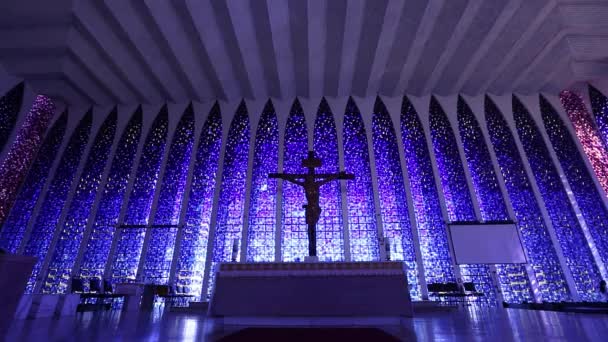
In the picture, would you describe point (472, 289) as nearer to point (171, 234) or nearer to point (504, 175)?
point (504, 175)

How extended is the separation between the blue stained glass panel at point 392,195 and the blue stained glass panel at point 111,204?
7.58 metres

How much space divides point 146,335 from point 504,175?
994 centimetres

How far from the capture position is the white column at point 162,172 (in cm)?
875

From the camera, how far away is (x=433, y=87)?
1042 centimetres

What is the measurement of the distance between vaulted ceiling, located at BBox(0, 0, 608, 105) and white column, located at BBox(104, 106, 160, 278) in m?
0.58

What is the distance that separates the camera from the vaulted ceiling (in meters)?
7.32

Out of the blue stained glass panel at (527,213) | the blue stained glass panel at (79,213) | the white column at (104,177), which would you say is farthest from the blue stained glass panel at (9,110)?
the blue stained glass panel at (527,213)

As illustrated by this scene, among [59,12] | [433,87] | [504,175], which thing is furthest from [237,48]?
[504,175]

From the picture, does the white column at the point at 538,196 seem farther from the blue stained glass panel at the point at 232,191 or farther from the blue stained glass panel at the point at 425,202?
the blue stained glass panel at the point at 232,191

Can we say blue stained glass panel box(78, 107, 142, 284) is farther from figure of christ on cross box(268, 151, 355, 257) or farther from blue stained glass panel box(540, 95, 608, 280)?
blue stained glass panel box(540, 95, 608, 280)

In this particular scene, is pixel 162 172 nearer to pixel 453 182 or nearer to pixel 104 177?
pixel 104 177

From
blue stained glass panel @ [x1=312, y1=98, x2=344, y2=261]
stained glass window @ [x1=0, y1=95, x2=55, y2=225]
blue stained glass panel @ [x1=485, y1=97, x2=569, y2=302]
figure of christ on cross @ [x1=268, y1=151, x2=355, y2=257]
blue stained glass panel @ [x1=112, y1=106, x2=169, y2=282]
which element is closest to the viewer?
figure of christ on cross @ [x1=268, y1=151, x2=355, y2=257]

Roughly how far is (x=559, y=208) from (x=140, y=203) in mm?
11836

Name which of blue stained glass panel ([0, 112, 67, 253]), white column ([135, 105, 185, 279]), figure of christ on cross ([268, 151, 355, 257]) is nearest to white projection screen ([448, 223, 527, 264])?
figure of christ on cross ([268, 151, 355, 257])
